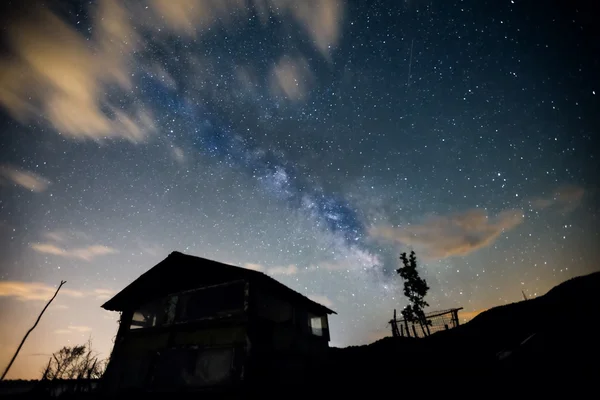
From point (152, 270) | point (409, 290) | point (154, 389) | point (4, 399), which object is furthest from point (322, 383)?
point (409, 290)

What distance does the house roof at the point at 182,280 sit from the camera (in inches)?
586

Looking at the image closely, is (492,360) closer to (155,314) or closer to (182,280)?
(182,280)

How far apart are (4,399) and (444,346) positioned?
25679 mm

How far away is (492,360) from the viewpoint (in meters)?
10.5

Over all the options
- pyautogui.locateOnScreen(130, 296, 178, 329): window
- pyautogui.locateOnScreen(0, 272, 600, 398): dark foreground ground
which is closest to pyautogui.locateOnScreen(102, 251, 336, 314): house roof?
pyautogui.locateOnScreen(130, 296, 178, 329): window

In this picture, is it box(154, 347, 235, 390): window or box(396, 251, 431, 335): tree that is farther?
box(396, 251, 431, 335): tree

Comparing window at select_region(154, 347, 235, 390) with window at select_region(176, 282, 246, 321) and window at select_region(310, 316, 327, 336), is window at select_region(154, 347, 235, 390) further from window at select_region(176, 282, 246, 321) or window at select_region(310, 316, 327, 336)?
window at select_region(310, 316, 327, 336)

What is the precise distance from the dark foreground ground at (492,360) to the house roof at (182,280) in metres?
4.58

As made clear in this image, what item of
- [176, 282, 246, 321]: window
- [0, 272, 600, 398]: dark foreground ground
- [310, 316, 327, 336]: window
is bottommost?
[0, 272, 600, 398]: dark foreground ground

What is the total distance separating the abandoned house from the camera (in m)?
12.8

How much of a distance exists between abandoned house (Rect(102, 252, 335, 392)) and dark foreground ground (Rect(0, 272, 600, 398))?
3.46 feet

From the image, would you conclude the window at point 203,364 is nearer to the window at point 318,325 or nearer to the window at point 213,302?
the window at point 213,302

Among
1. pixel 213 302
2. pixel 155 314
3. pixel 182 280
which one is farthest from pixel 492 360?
pixel 155 314

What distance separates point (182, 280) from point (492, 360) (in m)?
15.3
